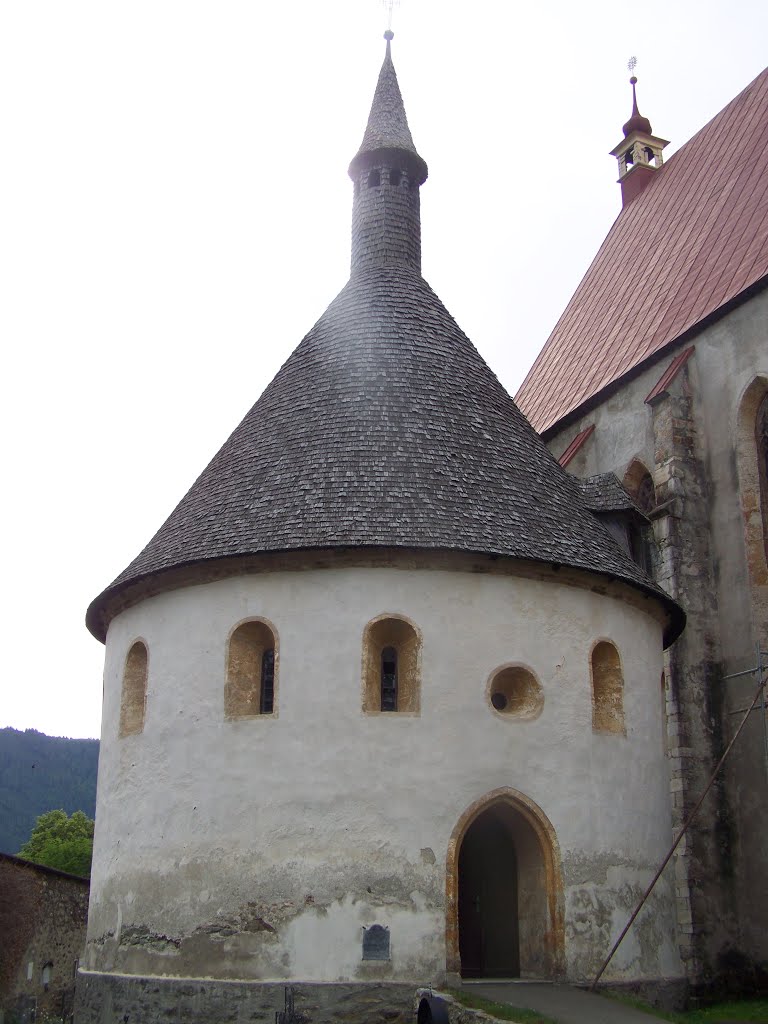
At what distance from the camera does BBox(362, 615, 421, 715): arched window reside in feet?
47.1

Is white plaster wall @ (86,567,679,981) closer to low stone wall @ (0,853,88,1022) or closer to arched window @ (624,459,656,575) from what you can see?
arched window @ (624,459,656,575)

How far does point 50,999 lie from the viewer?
85.0 feet

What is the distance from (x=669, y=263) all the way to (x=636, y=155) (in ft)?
32.1

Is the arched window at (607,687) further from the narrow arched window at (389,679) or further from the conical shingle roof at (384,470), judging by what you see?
the narrow arched window at (389,679)

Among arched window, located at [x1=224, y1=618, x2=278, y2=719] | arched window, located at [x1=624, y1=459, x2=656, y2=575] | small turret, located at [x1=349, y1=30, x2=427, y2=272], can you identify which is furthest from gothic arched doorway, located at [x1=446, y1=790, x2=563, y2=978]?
small turret, located at [x1=349, y1=30, x2=427, y2=272]

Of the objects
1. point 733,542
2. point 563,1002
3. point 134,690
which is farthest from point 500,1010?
point 733,542

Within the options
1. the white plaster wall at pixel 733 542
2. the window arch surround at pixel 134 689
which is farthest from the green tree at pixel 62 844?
the white plaster wall at pixel 733 542

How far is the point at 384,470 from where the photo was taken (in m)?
15.6

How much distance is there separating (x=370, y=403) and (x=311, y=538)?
2953mm

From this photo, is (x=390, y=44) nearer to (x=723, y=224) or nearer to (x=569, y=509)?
(x=723, y=224)

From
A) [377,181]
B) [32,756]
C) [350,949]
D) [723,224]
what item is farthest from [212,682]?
[32,756]

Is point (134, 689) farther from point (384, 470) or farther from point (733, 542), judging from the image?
point (733, 542)

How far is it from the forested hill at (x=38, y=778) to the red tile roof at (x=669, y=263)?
57.9 metres

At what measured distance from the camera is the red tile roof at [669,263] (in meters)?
22.0
